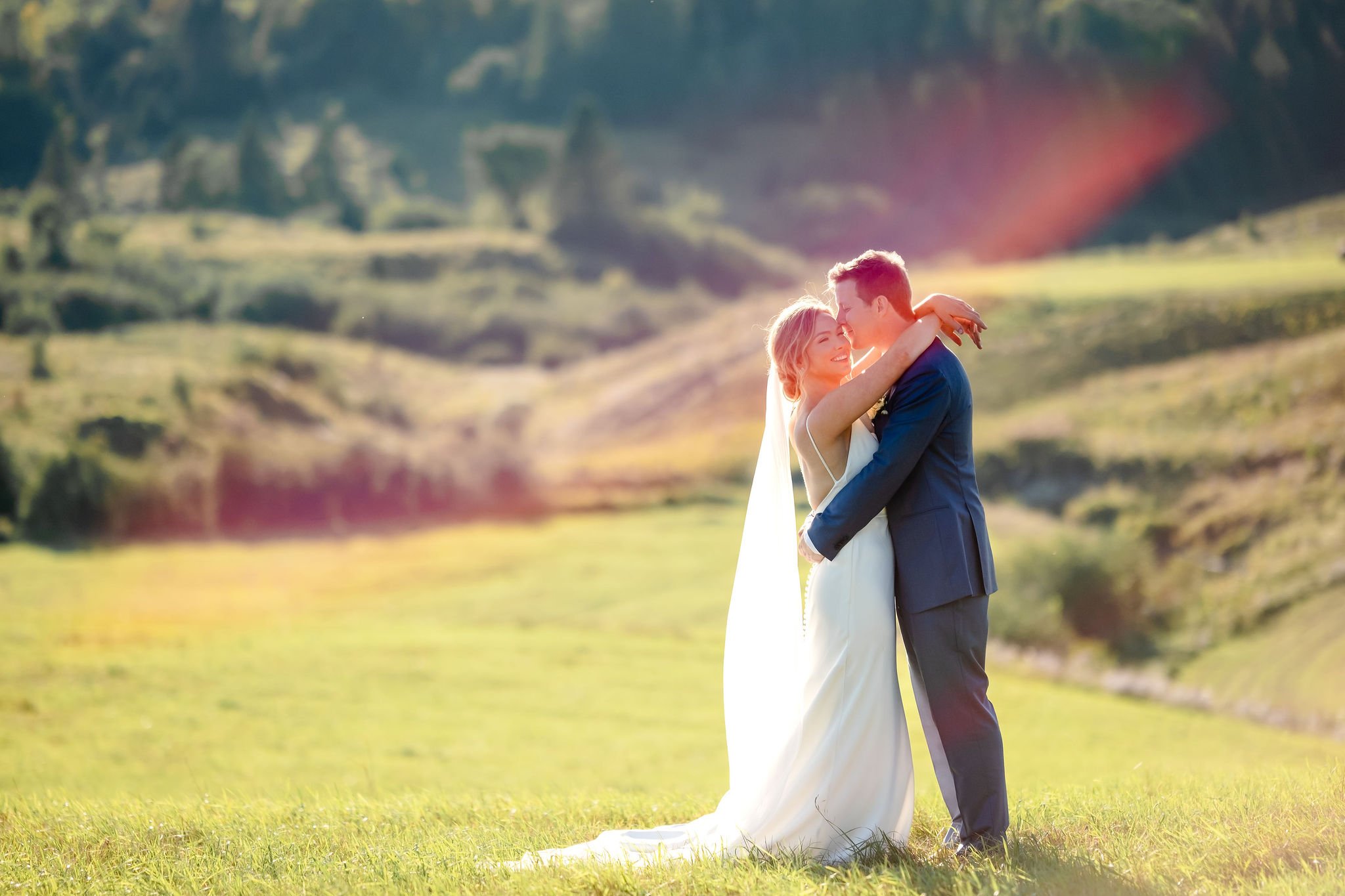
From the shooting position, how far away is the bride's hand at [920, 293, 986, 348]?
4.46 m

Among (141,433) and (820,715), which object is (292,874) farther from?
(141,433)

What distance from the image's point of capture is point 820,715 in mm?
4492

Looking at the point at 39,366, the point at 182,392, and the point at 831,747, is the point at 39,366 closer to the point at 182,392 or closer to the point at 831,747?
the point at 182,392

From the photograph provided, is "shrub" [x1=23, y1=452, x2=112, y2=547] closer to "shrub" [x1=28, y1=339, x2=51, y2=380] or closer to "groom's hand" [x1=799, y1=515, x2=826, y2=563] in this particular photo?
"shrub" [x1=28, y1=339, x2=51, y2=380]

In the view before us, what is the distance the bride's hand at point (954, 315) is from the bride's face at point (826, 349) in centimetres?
37

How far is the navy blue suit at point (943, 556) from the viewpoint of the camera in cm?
431

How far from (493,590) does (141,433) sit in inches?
495

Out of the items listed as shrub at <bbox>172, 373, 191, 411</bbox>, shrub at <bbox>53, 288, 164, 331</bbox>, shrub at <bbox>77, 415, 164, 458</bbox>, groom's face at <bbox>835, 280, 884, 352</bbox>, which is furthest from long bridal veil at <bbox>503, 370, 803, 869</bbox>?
shrub at <bbox>53, 288, 164, 331</bbox>

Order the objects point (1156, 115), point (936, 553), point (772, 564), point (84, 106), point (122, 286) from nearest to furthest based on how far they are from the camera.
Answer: point (936, 553) → point (772, 564) → point (1156, 115) → point (122, 286) → point (84, 106)

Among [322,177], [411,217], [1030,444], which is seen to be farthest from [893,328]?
[322,177]

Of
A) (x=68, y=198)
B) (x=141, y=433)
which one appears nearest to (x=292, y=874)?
(x=141, y=433)

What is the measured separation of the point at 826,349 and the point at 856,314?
221 mm

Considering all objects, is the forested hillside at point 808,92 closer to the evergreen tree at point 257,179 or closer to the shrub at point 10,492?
the evergreen tree at point 257,179

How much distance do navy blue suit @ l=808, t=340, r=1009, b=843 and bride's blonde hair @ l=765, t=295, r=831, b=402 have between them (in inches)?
16.5
